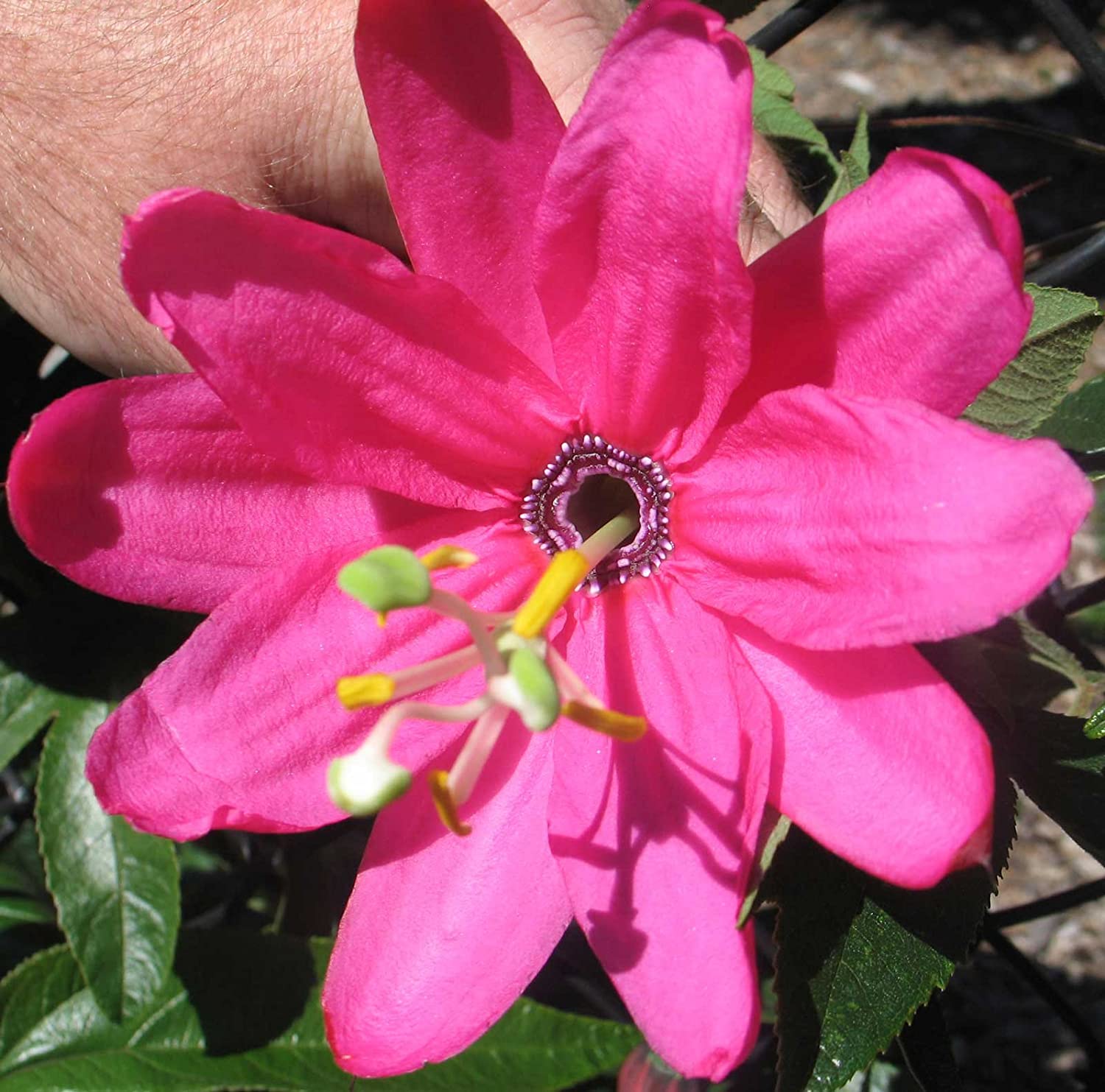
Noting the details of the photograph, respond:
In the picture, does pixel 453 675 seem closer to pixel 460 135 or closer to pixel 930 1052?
pixel 460 135

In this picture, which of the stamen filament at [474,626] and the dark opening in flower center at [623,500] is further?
the dark opening in flower center at [623,500]

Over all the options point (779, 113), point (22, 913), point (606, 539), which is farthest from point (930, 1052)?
point (22, 913)

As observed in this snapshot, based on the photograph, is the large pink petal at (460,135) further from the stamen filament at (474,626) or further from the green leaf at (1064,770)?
the green leaf at (1064,770)

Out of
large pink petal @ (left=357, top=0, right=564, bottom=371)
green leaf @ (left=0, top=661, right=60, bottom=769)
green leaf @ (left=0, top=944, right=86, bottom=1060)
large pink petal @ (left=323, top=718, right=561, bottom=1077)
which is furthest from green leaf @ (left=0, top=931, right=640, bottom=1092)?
large pink petal @ (left=357, top=0, right=564, bottom=371)

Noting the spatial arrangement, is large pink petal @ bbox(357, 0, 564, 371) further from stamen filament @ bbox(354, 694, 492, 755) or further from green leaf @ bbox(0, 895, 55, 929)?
green leaf @ bbox(0, 895, 55, 929)

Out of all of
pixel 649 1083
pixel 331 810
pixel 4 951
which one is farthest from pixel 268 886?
pixel 331 810

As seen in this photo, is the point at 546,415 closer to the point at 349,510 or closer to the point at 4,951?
the point at 349,510

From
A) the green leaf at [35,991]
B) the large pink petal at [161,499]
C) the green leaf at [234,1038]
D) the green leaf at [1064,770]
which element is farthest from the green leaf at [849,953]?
the green leaf at [35,991]
